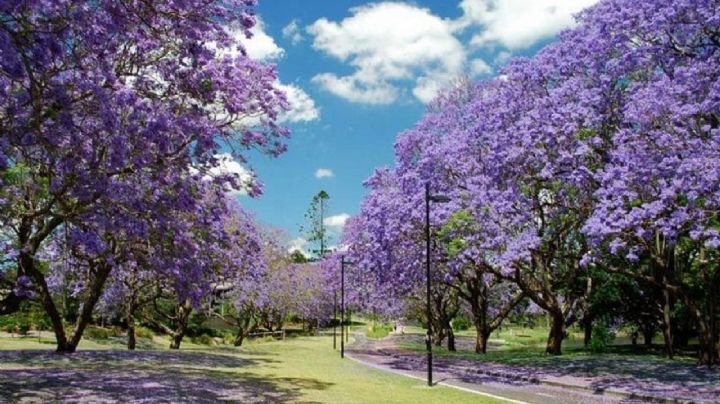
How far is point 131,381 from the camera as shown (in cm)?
1702

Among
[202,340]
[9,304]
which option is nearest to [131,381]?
[9,304]

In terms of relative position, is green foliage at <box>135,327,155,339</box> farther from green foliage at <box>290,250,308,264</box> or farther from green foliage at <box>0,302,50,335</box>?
green foliage at <box>290,250,308,264</box>

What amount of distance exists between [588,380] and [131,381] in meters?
14.0

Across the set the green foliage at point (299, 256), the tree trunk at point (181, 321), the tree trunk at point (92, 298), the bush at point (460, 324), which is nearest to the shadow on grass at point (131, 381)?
the tree trunk at point (92, 298)

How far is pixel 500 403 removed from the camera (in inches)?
620

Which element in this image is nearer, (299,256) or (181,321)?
(181,321)

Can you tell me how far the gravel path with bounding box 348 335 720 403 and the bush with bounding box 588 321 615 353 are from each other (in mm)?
11972

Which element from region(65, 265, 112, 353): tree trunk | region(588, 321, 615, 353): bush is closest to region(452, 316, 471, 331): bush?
region(588, 321, 615, 353): bush

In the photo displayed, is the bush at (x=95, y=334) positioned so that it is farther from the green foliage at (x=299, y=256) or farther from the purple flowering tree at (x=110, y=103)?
the green foliage at (x=299, y=256)

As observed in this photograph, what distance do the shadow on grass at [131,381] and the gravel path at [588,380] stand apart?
6.08 m

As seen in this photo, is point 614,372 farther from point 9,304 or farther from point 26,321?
point 26,321

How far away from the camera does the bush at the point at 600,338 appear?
39.9m

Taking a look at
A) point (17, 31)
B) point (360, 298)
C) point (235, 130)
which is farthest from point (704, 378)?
point (360, 298)

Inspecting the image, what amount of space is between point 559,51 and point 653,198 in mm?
7863
